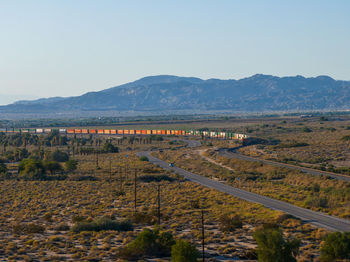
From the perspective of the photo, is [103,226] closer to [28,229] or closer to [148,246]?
[28,229]

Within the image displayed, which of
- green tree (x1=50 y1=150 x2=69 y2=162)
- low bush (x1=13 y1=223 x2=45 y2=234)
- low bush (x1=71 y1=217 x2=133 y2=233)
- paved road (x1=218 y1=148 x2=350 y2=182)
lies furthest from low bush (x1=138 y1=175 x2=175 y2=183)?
green tree (x1=50 y1=150 x2=69 y2=162)

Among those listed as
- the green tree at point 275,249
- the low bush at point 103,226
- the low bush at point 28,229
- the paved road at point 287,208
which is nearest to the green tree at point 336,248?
the green tree at point 275,249

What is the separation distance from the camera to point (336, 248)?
1064 inches

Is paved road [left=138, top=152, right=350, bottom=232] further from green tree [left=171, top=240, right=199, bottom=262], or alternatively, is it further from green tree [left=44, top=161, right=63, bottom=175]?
green tree [left=44, top=161, right=63, bottom=175]

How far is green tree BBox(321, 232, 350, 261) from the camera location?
27.0m

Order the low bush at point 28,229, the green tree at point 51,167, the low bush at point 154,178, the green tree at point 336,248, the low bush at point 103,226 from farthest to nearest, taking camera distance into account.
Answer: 1. the green tree at point 51,167
2. the low bush at point 154,178
3. the low bush at point 103,226
4. the low bush at point 28,229
5. the green tree at point 336,248

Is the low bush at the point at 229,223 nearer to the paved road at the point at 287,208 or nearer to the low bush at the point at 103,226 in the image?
the paved road at the point at 287,208

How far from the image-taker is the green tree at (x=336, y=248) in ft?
88.5

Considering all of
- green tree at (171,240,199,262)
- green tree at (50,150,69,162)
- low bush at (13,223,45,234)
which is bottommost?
green tree at (50,150,69,162)

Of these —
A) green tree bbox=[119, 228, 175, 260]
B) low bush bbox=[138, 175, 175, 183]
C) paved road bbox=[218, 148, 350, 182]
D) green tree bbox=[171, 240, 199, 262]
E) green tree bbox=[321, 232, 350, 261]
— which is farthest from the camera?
low bush bbox=[138, 175, 175, 183]

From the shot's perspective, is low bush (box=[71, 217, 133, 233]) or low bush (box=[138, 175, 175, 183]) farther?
low bush (box=[138, 175, 175, 183])

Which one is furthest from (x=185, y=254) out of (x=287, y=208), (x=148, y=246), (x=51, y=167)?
(x=51, y=167)

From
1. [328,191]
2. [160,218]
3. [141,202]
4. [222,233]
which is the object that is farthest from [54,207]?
[328,191]

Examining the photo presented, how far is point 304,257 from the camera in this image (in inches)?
1148
